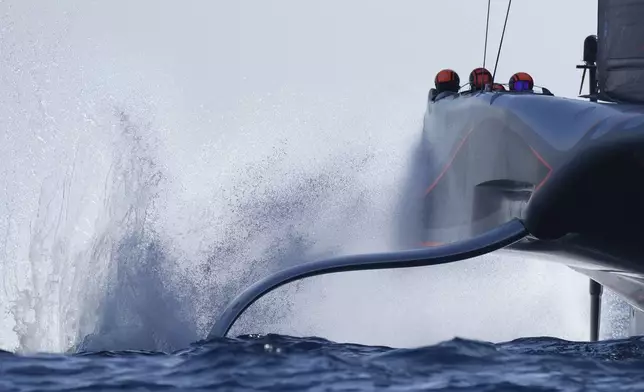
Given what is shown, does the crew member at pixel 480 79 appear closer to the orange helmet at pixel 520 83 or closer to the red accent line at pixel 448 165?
the orange helmet at pixel 520 83

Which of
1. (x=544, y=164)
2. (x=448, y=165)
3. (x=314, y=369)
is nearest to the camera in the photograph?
(x=314, y=369)

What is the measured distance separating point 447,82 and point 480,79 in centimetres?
84

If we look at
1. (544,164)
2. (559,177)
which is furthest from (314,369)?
(544,164)

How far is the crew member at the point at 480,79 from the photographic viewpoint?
43.3ft

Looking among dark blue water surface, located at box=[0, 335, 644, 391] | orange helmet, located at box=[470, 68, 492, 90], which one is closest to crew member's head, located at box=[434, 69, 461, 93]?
orange helmet, located at box=[470, 68, 492, 90]

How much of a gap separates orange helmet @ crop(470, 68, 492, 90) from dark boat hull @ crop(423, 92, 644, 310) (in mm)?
892

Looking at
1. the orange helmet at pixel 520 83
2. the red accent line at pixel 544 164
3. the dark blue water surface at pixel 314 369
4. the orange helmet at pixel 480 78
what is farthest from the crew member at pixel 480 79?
the dark blue water surface at pixel 314 369

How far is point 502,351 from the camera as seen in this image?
Answer: 29.1 ft

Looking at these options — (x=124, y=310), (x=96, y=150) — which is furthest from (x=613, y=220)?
(x=96, y=150)

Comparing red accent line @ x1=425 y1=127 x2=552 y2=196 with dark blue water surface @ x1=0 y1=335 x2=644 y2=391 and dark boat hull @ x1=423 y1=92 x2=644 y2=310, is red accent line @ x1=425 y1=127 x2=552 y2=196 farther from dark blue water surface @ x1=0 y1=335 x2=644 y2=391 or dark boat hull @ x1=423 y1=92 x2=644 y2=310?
dark blue water surface @ x1=0 y1=335 x2=644 y2=391

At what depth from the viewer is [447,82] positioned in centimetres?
1404

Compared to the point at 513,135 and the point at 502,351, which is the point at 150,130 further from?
the point at 502,351

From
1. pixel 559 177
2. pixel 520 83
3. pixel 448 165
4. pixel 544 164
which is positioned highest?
pixel 520 83

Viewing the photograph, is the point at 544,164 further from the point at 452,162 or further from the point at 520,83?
the point at 520,83
